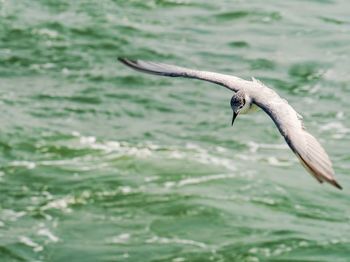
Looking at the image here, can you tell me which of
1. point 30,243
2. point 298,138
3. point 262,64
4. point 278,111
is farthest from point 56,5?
point 298,138

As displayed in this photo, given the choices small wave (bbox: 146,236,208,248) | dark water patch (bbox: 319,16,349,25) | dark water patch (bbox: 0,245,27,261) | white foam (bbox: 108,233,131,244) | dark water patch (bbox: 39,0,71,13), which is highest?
dark water patch (bbox: 319,16,349,25)

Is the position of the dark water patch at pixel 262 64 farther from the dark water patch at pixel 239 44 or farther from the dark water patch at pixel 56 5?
the dark water patch at pixel 56 5

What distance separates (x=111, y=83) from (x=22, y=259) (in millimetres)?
6100

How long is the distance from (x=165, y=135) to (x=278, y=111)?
8148 millimetres

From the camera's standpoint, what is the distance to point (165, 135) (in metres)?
18.3

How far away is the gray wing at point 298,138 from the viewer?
8383 millimetres

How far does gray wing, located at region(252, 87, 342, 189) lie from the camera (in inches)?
330

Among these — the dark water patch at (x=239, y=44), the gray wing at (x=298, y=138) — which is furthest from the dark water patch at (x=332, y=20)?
the gray wing at (x=298, y=138)

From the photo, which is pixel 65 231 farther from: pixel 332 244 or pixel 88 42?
pixel 88 42

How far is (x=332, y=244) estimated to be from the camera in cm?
1485

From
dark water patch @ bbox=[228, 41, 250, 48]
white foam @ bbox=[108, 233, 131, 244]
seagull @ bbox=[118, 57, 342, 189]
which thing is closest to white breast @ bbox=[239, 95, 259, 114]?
seagull @ bbox=[118, 57, 342, 189]

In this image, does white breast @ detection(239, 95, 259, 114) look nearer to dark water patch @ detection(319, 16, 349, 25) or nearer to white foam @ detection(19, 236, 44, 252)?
white foam @ detection(19, 236, 44, 252)

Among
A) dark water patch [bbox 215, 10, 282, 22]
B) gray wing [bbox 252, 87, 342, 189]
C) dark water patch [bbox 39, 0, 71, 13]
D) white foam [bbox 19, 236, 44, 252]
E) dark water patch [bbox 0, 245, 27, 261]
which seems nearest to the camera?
Result: gray wing [bbox 252, 87, 342, 189]

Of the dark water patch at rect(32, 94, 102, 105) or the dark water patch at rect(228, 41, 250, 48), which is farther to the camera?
the dark water patch at rect(228, 41, 250, 48)
